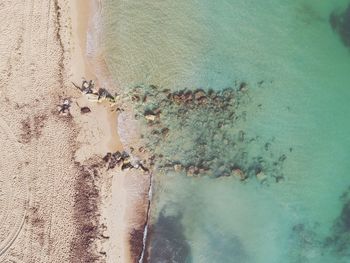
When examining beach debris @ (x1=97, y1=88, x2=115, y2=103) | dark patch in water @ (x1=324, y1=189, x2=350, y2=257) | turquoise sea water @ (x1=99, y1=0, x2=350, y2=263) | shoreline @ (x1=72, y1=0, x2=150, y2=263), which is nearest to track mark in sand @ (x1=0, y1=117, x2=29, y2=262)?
shoreline @ (x1=72, y1=0, x2=150, y2=263)

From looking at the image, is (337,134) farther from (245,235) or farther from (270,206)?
(245,235)

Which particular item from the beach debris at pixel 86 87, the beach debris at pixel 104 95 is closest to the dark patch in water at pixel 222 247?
the beach debris at pixel 104 95

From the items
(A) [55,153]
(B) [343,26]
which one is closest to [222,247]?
(A) [55,153]

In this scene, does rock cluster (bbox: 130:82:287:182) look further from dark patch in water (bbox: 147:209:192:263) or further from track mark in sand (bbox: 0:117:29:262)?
track mark in sand (bbox: 0:117:29:262)

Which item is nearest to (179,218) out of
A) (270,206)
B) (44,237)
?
(270,206)

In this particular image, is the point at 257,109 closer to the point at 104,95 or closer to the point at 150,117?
the point at 150,117

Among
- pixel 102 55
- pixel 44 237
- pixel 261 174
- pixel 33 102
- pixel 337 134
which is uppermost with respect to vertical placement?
pixel 102 55
